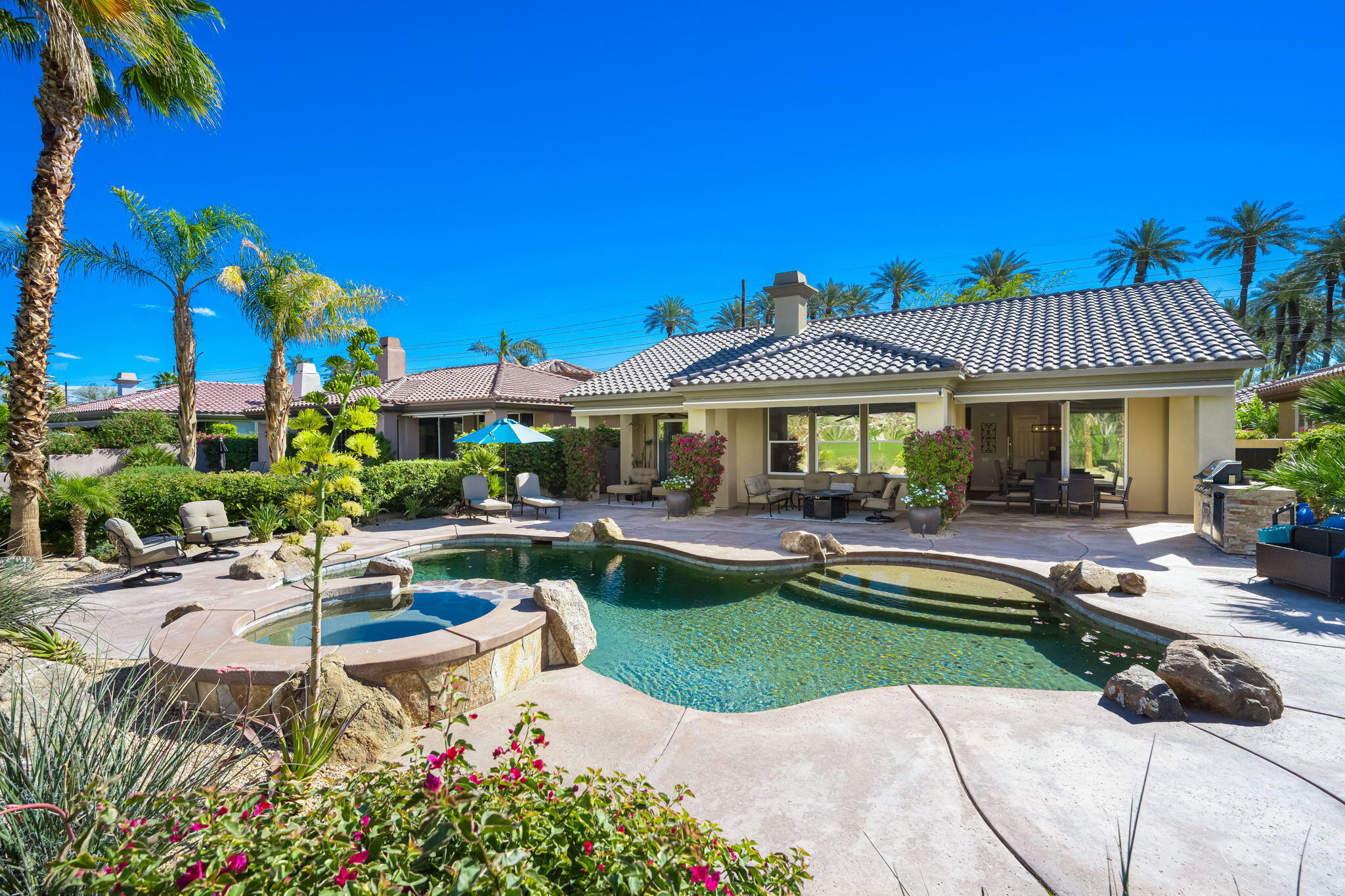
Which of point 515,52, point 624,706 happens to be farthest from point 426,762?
point 515,52

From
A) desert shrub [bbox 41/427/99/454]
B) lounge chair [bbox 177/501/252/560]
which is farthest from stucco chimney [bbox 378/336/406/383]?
lounge chair [bbox 177/501/252/560]

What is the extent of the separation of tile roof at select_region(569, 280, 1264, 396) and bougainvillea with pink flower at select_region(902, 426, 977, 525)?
1.67 m

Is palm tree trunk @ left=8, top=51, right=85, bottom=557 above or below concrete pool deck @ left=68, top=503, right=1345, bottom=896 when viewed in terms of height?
above

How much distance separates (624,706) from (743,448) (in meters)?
12.4

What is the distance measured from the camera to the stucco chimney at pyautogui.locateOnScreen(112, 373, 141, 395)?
36.7 m

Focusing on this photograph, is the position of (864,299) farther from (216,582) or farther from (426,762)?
(426,762)

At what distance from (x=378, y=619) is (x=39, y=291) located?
23.4 feet

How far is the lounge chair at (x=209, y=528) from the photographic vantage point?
31.8 ft

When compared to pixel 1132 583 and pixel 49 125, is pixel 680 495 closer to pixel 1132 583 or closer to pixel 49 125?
pixel 1132 583

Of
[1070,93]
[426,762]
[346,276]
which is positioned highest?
[1070,93]

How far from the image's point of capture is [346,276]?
1875cm

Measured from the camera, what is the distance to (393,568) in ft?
25.6

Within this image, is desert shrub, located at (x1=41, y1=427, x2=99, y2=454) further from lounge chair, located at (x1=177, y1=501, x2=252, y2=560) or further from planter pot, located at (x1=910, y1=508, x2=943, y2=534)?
planter pot, located at (x1=910, y1=508, x2=943, y2=534)

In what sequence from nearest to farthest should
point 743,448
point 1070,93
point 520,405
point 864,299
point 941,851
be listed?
point 941,851 → point 1070,93 → point 743,448 → point 520,405 → point 864,299
